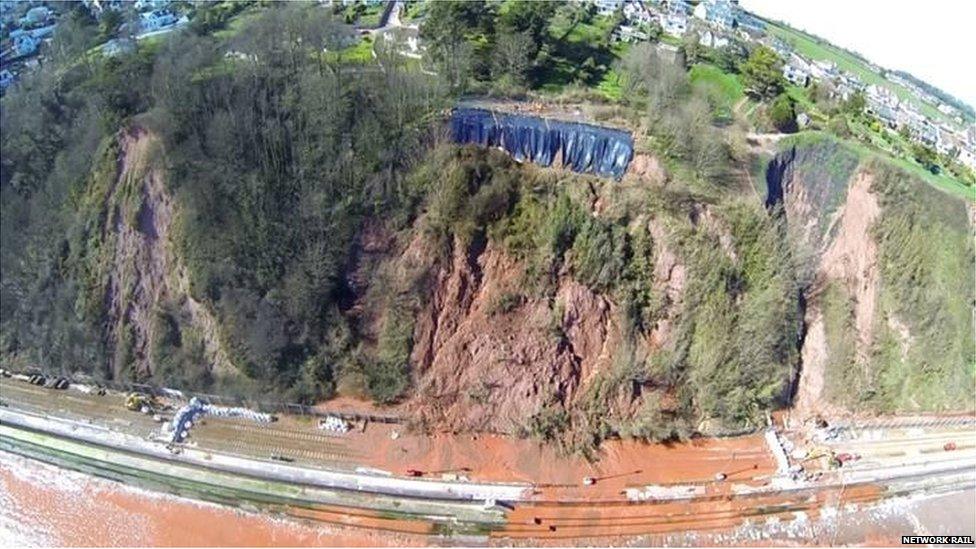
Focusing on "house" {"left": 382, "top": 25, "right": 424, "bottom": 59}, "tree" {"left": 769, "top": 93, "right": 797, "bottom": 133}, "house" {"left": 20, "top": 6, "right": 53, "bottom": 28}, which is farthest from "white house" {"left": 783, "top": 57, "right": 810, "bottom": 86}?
"house" {"left": 20, "top": 6, "right": 53, "bottom": 28}

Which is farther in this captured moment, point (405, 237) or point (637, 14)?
point (637, 14)

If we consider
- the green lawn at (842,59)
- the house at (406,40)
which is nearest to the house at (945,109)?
the green lawn at (842,59)

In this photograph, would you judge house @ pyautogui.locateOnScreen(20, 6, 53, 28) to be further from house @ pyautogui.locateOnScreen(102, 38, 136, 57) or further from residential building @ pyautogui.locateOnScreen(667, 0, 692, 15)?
residential building @ pyautogui.locateOnScreen(667, 0, 692, 15)

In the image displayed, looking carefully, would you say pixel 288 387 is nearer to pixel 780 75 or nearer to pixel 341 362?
pixel 341 362

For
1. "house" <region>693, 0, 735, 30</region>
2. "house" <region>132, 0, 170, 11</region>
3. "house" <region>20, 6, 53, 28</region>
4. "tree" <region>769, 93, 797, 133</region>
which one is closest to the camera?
"tree" <region>769, 93, 797, 133</region>

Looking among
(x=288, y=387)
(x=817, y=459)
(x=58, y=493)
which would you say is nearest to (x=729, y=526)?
(x=817, y=459)

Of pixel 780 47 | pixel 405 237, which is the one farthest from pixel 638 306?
pixel 780 47

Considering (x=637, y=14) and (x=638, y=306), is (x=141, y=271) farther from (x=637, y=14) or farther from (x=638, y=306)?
(x=637, y=14)
